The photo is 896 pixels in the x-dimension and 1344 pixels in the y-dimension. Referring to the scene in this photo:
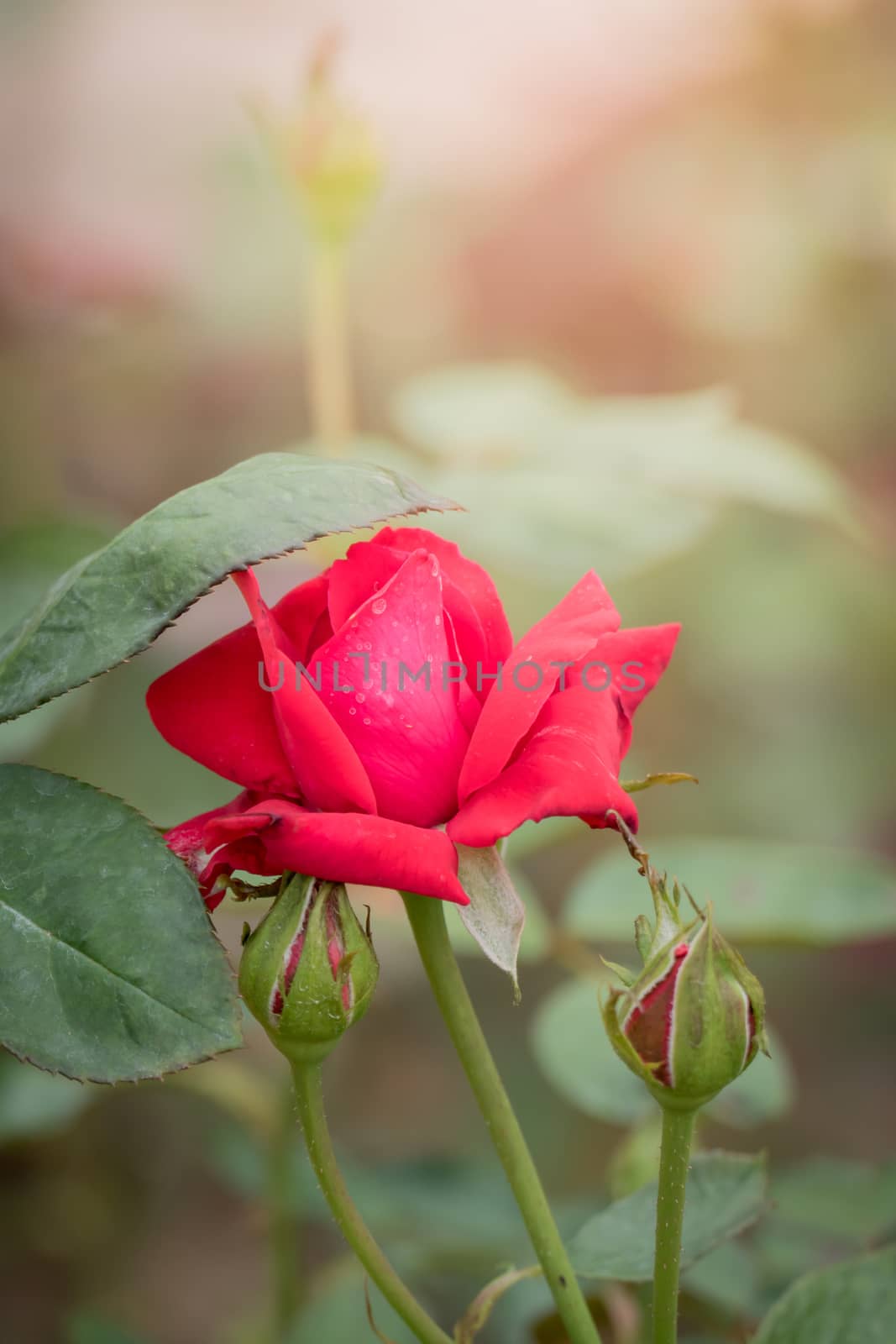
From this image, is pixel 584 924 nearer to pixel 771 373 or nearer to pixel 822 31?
pixel 771 373

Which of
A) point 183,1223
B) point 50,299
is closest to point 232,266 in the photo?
point 50,299

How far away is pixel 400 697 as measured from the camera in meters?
0.33

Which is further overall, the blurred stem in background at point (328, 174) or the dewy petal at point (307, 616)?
the blurred stem in background at point (328, 174)

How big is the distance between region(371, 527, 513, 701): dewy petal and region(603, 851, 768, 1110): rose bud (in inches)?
3.0

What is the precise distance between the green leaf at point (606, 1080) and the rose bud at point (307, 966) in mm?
370

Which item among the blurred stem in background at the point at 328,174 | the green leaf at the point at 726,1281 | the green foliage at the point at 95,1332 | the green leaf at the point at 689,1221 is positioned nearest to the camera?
the green leaf at the point at 689,1221

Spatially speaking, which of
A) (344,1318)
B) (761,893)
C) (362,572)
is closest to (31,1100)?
(344,1318)

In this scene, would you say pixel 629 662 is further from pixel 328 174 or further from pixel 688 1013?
Answer: pixel 328 174

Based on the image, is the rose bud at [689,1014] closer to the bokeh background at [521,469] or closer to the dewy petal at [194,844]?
the dewy petal at [194,844]

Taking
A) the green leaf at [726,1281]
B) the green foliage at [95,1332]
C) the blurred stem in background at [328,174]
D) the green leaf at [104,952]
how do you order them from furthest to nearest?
the blurred stem in background at [328,174] < the green foliage at [95,1332] < the green leaf at [726,1281] < the green leaf at [104,952]

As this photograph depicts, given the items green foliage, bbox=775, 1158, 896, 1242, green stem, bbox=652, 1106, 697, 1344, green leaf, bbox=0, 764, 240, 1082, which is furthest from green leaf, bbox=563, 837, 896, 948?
green leaf, bbox=0, 764, 240, 1082

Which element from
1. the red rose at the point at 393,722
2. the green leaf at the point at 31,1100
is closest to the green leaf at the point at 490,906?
the red rose at the point at 393,722

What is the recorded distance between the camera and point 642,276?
1.62 m

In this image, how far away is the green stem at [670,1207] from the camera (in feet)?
1.15
